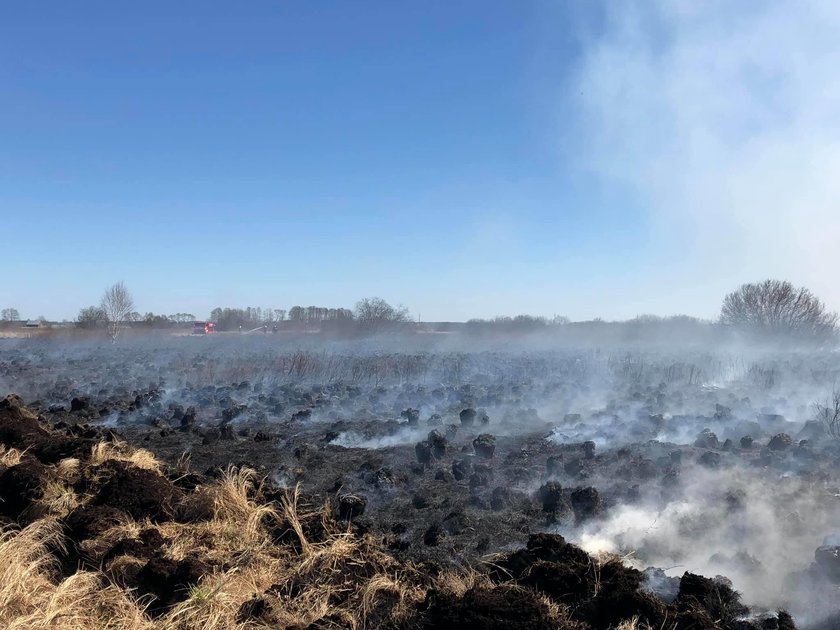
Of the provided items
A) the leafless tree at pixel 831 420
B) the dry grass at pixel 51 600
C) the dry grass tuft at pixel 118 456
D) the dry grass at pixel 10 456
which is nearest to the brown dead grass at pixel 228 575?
the dry grass at pixel 51 600

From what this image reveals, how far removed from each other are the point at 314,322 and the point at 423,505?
47.8m

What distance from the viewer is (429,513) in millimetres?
7445

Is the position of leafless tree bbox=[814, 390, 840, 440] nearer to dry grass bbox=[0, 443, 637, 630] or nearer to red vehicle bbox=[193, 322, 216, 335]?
dry grass bbox=[0, 443, 637, 630]

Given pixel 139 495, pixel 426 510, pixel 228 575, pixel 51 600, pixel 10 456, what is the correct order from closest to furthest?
pixel 51 600
pixel 228 575
pixel 139 495
pixel 426 510
pixel 10 456

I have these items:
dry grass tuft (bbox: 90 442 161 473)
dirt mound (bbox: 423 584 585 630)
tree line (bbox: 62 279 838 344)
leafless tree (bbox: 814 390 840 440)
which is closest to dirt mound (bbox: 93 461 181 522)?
dry grass tuft (bbox: 90 442 161 473)

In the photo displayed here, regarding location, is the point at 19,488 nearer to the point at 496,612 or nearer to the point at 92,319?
the point at 496,612

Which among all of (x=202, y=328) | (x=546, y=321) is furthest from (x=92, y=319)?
(x=546, y=321)

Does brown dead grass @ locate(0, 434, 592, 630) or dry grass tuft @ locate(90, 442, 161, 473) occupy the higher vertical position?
dry grass tuft @ locate(90, 442, 161, 473)

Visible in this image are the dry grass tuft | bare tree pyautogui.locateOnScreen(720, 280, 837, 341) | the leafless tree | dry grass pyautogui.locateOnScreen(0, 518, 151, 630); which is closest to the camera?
dry grass pyautogui.locateOnScreen(0, 518, 151, 630)

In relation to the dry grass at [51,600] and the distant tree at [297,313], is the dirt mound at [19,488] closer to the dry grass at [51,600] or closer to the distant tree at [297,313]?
the dry grass at [51,600]

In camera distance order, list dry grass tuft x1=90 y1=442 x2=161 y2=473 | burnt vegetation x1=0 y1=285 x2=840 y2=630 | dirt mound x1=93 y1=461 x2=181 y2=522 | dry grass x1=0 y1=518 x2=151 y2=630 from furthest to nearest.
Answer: dry grass tuft x1=90 y1=442 x2=161 y2=473 < dirt mound x1=93 y1=461 x2=181 y2=522 < burnt vegetation x1=0 y1=285 x2=840 y2=630 < dry grass x1=0 y1=518 x2=151 y2=630

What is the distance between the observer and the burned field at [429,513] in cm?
428

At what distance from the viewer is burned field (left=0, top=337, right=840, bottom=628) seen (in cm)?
428

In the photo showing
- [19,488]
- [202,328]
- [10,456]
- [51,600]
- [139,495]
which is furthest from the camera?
[202,328]
